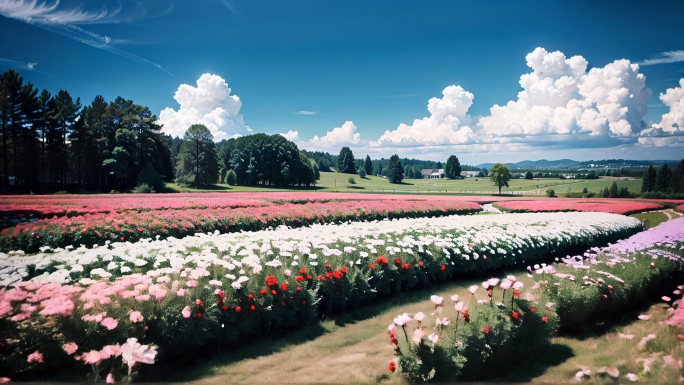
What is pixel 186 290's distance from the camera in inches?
189

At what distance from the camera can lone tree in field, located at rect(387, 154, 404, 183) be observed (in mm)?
24422

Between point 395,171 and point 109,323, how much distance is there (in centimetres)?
2361

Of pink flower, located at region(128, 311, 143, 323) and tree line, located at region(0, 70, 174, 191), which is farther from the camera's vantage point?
tree line, located at region(0, 70, 174, 191)

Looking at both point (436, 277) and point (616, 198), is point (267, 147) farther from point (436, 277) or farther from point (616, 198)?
point (616, 198)

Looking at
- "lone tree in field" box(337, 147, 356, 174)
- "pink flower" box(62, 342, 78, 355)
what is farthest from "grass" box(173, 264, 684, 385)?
"lone tree in field" box(337, 147, 356, 174)

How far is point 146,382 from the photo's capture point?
154 inches

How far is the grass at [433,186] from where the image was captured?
19.2 metres

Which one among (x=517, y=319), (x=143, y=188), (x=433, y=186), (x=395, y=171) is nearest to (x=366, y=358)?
A: (x=517, y=319)

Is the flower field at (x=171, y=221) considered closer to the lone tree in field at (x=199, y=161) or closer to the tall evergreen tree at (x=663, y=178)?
the tall evergreen tree at (x=663, y=178)

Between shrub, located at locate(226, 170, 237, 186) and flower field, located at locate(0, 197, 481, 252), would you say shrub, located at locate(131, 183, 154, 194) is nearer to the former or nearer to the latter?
flower field, located at locate(0, 197, 481, 252)

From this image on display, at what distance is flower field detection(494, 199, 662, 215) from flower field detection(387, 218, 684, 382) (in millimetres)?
10676

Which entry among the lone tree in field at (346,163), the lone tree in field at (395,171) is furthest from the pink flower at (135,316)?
the lone tree in field at (395,171)

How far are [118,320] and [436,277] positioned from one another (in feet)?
22.9

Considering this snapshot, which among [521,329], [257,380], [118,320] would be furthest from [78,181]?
[521,329]
